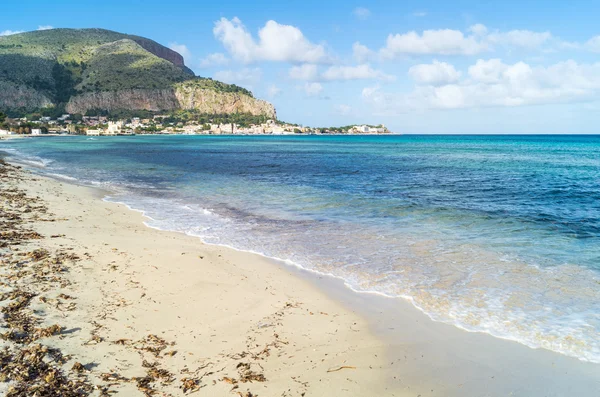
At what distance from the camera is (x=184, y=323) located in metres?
5.62

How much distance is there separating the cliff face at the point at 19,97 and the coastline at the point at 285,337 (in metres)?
202

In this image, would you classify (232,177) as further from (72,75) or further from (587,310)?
(72,75)

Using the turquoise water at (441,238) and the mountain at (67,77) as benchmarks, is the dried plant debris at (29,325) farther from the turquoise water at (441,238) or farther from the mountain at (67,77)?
the mountain at (67,77)

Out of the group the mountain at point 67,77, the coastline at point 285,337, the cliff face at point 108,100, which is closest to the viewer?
the coastline at point 285,337

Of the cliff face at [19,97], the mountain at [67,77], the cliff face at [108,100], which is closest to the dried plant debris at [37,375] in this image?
the cliff face at [19,97]

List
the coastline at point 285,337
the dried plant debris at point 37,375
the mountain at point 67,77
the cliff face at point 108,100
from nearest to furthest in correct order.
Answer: the dried plant debris at point 37,375, the coastline at point 285,337, the mountain at point 67,77, the cliff face at point 108,100

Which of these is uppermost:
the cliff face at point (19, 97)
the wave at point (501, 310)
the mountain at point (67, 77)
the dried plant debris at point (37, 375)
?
the mountain at point (67, 77)

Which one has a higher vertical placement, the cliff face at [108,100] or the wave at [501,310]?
the cliff face at [108,100]

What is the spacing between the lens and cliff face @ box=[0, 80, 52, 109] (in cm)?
16512

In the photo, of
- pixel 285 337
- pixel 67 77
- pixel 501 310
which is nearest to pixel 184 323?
pixel 285 337

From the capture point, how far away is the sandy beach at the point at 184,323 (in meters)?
4.29

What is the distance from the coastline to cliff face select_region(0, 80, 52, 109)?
661ft

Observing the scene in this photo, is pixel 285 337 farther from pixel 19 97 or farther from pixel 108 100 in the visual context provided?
pixel 108 100

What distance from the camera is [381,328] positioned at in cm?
588
